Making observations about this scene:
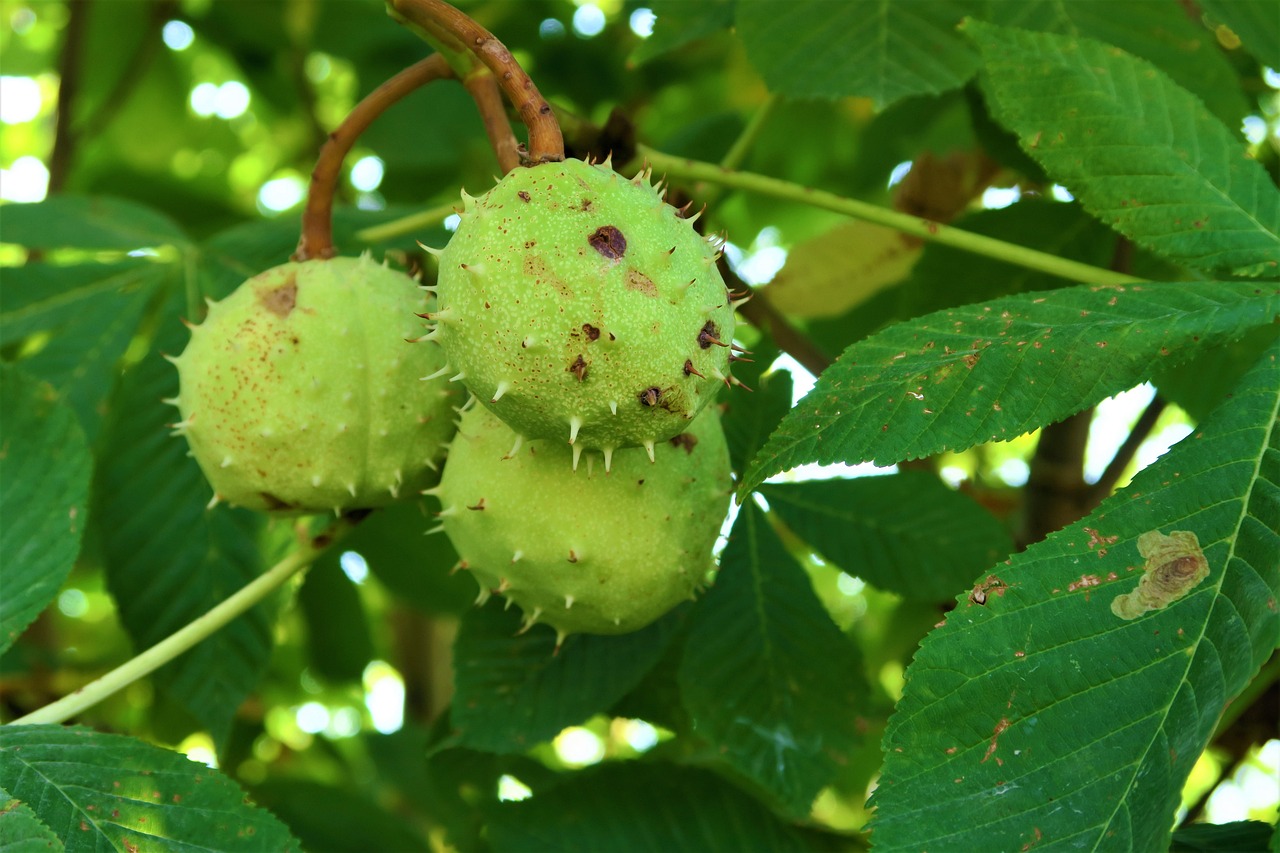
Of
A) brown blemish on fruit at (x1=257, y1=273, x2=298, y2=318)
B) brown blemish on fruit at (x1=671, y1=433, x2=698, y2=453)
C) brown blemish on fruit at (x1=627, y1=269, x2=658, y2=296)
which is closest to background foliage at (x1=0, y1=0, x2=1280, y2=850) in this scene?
brown blemish on fruit at (x1=671, y1=433, x2=698, y2=453)

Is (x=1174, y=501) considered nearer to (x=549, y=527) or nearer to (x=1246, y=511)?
(x=1246, y=511)

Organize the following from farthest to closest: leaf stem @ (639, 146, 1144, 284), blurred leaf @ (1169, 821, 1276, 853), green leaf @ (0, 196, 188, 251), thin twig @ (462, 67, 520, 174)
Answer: green leaf @ (0, 196, 188, 251)
leaf stem @ (639, 146, 1144, 284)
blurred leaf @ (1169, 821, 1276, 853)
thin twig @ (462, 67, 520, 174)

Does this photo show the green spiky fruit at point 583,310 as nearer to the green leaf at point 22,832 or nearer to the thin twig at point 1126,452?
the green leaf at point 22,832

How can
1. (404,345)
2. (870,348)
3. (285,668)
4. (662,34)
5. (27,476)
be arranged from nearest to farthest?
(870,348) → (404,345) → (27,476) → (662,34) → (285,668)

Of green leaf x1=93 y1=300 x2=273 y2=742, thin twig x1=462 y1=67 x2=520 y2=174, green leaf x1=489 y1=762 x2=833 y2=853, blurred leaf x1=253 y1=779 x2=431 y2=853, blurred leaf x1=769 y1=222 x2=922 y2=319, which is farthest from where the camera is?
blurred leaf x1=769 y1=222 x2=922 y2=319

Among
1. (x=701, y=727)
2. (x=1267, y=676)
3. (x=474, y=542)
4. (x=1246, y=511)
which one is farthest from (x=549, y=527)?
(x=1267, y=676)

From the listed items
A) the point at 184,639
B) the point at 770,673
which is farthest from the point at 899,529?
the point at 184,639

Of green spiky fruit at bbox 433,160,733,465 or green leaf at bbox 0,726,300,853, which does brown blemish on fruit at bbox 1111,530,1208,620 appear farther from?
green leaf at bbox 0,726,300,853

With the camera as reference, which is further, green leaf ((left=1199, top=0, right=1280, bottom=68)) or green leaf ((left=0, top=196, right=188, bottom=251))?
green leaf ((left=0, top=196, right=188, bottom=251))
